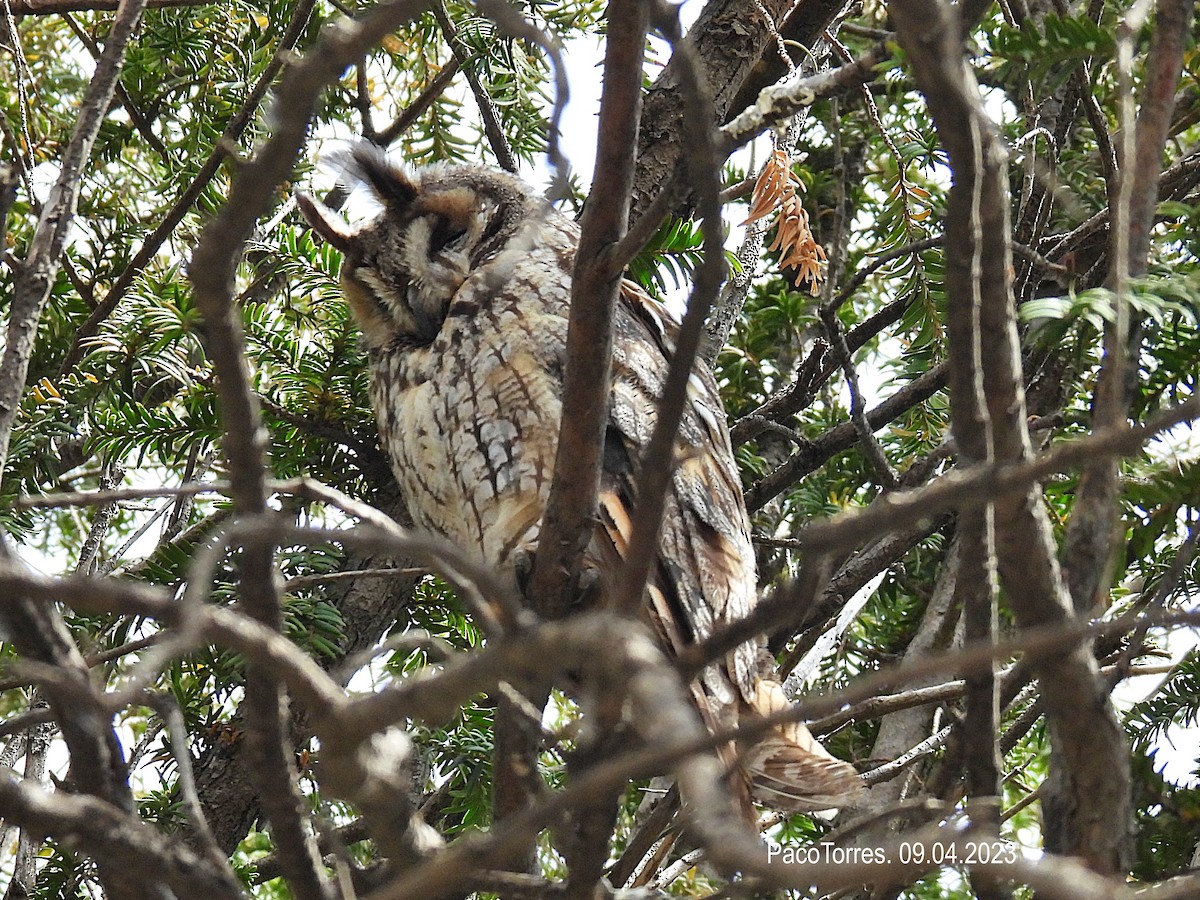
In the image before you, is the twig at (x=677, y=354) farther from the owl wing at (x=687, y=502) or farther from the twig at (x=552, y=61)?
the owl wing at (x=687, y=502)

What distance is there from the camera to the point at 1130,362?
1.26m

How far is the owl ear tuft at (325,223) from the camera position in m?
2.35

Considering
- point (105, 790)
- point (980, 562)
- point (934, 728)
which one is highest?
point (934, 728)

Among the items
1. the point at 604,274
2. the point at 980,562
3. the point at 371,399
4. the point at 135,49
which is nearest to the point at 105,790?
the point at 604,274

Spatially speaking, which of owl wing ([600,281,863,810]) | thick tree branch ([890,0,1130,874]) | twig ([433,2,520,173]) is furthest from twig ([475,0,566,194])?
twig ([433,2,520,173])

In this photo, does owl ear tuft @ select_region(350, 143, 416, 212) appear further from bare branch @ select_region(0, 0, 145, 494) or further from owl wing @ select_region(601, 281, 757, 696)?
bare branch @ select_region(0, 0, 145, 494)

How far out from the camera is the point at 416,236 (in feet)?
7.90

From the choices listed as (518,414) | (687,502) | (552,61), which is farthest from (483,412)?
(552,61)

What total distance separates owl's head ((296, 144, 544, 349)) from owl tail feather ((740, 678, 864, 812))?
104cm

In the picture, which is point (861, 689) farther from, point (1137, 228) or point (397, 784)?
point (1137, 228)

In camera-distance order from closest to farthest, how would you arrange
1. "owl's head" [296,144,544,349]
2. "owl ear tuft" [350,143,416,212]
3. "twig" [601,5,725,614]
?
"twig" [601,5,725,614] < "owl's head" [296,144,544,349] < "owl ear tuft" [350,143,416,212]

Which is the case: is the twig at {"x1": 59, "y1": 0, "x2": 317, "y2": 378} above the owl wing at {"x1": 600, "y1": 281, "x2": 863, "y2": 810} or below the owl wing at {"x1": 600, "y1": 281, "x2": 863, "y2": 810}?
above

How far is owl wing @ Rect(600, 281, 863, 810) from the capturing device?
5.38 feet

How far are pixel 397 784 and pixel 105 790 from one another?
28cm
